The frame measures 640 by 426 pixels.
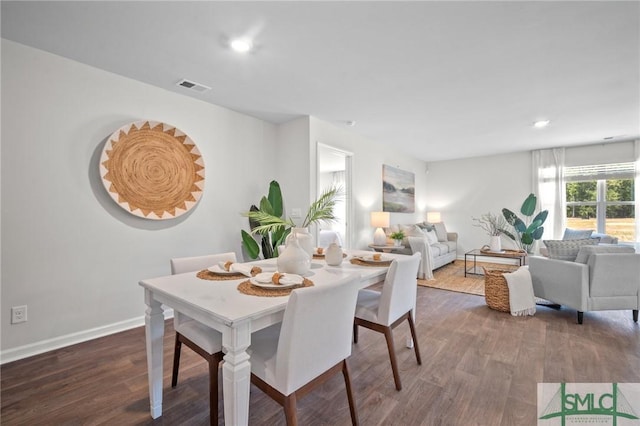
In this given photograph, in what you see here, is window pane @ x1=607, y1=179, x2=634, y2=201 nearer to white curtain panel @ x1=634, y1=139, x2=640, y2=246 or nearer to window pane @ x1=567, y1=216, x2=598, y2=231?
white curtain panel @ x1=634, y1=139, x2=640, y2=246

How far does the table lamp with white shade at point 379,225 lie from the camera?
4.70 metres

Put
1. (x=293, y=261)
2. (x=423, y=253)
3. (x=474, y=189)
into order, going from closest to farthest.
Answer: (x=293, y=261)
(x=423, y=253)
(x=474, y=189)

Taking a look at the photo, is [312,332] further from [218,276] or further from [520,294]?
[520,294]

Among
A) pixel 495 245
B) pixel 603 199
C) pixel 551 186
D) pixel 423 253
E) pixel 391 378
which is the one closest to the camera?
pixel 391 378

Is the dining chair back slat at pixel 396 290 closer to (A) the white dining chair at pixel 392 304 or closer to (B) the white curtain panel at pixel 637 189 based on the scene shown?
(A) the white dining chair at pixel 392 304

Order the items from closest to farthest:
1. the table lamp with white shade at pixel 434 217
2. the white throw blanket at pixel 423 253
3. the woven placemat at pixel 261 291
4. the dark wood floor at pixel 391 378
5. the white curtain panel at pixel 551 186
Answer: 1. the woven placemat at pixel 261 291
2. the dark wood floor at pixel 391 378
3. the white throw blanket at pixel 423 253
4. the white curtain panel at pixel 551 186
5. the table lamp with white shade at pixel 434 217

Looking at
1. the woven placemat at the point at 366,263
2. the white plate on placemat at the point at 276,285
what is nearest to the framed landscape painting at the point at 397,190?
the woven placemat at the point at 366,263

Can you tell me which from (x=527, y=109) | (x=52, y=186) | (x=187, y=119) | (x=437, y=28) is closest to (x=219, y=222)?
(x=187, y=119)

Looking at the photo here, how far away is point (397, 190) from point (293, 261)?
14.9 ft

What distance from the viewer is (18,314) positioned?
2100mm

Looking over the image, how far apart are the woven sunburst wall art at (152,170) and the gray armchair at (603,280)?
392 cm

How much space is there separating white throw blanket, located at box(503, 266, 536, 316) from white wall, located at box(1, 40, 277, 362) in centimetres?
347

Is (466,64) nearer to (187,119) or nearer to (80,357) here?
(187,119)

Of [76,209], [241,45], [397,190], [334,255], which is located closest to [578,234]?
[397,190]
